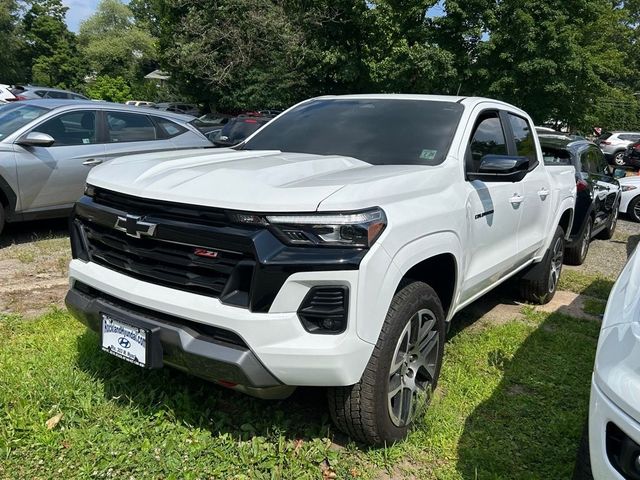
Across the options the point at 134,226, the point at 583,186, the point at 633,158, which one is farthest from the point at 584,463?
the point at 633,158

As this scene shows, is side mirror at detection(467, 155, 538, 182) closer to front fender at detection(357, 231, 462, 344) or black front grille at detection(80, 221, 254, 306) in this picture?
front fender at detection(357, 231, 462, 344)

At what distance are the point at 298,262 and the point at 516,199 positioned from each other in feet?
7.74

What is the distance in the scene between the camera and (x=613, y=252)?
27.6 feet

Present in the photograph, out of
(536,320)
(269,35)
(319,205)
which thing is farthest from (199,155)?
(269,35)

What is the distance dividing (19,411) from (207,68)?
26.7 meters

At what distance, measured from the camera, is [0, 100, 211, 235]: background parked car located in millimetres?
5848

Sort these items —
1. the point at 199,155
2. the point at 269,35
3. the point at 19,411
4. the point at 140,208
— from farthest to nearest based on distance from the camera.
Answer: the point at 269,35, the point at 199,155, the point at 19,411, the point at 140,208

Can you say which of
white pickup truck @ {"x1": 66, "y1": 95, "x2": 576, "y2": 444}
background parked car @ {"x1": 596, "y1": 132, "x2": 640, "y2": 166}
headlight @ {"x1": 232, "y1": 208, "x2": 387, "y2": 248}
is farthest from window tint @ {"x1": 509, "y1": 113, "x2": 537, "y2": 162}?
background parked car @ {"x1": 596, "y1": 132, "x2": 640, "y2": 166}

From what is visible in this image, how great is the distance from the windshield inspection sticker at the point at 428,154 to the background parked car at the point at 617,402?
Result: 1.53 meters

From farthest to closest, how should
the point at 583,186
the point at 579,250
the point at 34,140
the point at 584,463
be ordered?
the point at 579,250 → the point at 583,186 → the point at 34,140 → the point at 584,463

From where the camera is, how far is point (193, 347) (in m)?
2.32

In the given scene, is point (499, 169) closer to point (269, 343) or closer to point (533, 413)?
point (533, 413)

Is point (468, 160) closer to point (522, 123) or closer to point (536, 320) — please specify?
point (522, 123)

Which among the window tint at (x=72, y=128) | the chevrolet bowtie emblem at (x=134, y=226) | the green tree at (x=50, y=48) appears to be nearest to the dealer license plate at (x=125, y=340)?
the chevrolet bowtie emblem at (x=134, y=226)
